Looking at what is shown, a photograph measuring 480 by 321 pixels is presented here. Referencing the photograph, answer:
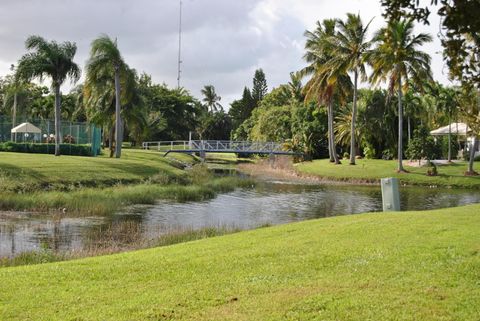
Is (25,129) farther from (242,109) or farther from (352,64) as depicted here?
(242,109)

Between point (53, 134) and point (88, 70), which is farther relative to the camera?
point (53, 134)

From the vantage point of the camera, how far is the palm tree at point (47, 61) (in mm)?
35719

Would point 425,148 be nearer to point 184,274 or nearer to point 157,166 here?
point 157,166

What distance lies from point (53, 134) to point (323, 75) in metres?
25.0

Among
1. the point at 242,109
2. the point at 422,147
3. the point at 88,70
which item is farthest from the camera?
the point at 242,109

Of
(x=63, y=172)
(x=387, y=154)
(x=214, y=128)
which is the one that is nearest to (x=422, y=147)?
(x=387, y=154)

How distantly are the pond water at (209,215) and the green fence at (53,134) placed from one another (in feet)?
51.5

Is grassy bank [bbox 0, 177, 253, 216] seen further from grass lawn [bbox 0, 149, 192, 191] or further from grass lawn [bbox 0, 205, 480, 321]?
grass lawn [bbox 0, 205, 480, 321]

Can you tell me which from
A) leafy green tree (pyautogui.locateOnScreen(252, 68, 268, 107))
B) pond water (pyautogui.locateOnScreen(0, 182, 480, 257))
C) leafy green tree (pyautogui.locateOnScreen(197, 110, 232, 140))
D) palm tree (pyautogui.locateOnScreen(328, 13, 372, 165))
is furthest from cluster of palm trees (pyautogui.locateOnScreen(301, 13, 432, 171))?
leafy green tree (pyautogui.locateOnScreen(252, 68, 268, 107))

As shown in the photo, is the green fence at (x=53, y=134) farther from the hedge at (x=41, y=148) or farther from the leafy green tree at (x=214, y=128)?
the leafy green tree at (x=214, y=128)

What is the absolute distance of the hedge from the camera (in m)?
41.5

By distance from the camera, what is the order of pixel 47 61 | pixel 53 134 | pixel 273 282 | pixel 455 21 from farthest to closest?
1. pixel 53 134
2. pixel 47 61
3. pixel 273 282
4. pixel 455 21

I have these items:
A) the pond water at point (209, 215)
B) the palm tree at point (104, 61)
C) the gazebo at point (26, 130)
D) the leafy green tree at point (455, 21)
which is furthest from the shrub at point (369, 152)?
the leafy green tree at point (455, 21)

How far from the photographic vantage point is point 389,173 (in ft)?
146
